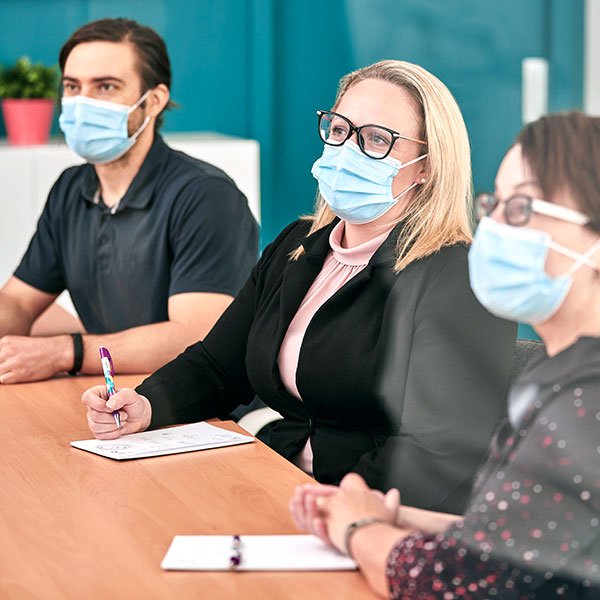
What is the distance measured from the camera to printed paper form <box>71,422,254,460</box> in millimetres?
1639

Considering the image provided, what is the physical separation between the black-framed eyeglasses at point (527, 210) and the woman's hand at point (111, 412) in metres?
0.85

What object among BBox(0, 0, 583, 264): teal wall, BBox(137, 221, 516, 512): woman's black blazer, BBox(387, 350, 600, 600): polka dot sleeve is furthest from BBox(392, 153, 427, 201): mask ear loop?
BBox(0, 0, 583, 264): teal wall

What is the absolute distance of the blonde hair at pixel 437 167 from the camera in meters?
1.78

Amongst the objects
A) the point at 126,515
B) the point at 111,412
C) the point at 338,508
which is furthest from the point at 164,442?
the point at 338,508

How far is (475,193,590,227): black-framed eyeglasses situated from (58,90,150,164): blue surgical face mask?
170 cm

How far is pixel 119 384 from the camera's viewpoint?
2.13 metres

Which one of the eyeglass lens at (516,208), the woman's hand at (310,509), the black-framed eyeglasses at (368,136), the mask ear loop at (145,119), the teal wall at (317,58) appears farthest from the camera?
the teal wall at (317,58)

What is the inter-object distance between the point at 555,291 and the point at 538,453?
0.18 meters

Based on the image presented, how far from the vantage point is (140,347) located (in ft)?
7.42

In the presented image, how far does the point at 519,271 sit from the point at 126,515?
2.13 feet

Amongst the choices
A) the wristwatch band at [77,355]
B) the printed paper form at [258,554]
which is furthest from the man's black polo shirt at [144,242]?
the printed paper form at [258,554]

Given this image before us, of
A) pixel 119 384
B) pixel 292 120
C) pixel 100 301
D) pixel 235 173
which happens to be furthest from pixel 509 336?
pixel 292 120

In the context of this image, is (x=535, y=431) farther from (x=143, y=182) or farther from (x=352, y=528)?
(x=143, y=182)

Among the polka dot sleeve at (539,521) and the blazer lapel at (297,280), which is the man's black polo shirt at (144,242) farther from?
the polka dot sleeve at (539,521)
